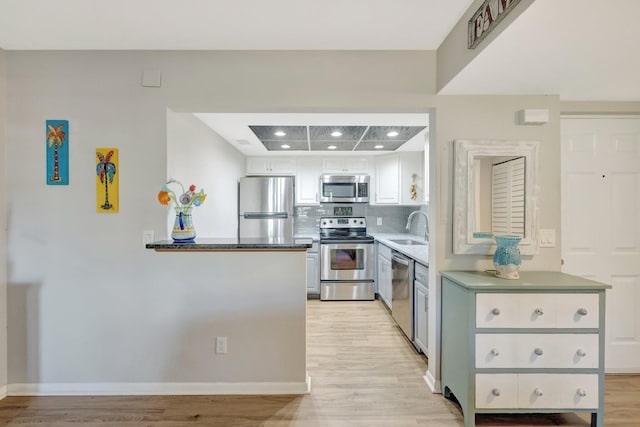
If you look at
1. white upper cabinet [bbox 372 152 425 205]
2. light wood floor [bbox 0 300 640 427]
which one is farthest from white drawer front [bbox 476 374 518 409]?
white upper cabinet [bbox 372 152 425 205]

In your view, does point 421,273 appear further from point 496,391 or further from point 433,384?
point 496,391

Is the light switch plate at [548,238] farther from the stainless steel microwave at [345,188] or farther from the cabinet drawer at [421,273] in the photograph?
the stainless steel microwave at [345,188]

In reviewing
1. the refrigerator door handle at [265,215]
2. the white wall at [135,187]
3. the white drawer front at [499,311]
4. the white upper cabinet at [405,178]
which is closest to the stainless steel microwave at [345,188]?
the white upper cabinet at [405,178]

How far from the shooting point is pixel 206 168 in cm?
302

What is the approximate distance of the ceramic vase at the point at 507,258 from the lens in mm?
1847

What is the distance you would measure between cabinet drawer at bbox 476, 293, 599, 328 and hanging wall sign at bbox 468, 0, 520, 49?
1377mm

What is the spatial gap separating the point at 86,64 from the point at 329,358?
2.87 m

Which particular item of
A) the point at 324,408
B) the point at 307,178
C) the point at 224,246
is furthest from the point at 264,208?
the point at 324,408

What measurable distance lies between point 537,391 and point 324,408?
1.25 meters

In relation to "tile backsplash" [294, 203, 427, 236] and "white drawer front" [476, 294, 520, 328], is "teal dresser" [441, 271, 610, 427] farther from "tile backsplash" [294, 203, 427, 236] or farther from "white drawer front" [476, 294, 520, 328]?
"tile backsplash" [294, 203, 427, 236]

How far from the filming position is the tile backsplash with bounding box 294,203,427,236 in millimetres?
4879

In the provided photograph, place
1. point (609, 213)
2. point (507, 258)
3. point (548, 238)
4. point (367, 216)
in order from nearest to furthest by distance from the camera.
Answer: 1. point (507, 258)
2. point (548, 238)
3. point (609, 213)
4. point (367, 216)

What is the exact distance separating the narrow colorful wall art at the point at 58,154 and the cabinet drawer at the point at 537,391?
2949 millimetres

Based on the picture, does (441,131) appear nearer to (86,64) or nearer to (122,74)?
(122,74)
